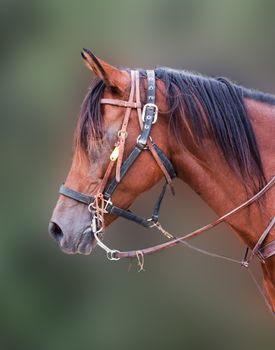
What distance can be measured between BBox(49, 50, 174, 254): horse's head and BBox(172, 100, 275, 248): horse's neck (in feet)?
0.40

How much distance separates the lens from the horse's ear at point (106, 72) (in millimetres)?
1648

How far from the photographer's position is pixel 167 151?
179cm

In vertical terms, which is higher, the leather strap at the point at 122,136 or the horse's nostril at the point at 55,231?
the leather strap at the point at 122,136

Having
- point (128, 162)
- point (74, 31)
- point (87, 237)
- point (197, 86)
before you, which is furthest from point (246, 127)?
point (74, 31)

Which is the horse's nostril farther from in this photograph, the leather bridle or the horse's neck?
the horse's neck

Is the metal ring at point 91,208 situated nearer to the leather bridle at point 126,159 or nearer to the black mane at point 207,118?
the leather bridle at point 126,159

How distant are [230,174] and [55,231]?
0.83m

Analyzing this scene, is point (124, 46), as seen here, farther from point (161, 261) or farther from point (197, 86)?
point (161, 261)

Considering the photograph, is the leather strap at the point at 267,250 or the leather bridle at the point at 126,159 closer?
the leather bridle at the point at 126,159

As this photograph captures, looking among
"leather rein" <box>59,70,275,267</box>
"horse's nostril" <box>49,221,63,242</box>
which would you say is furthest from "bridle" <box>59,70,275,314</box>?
"horse's nostril" <box>49,221,63,242</box>

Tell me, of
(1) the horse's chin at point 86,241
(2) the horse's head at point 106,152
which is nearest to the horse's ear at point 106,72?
(2) the horse's head at point 106,152

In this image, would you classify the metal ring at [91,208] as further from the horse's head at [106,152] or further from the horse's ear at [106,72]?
the horse's ear at [106,72]

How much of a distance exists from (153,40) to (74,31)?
56 centimetres

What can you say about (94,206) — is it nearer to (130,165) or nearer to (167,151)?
(130,165)
